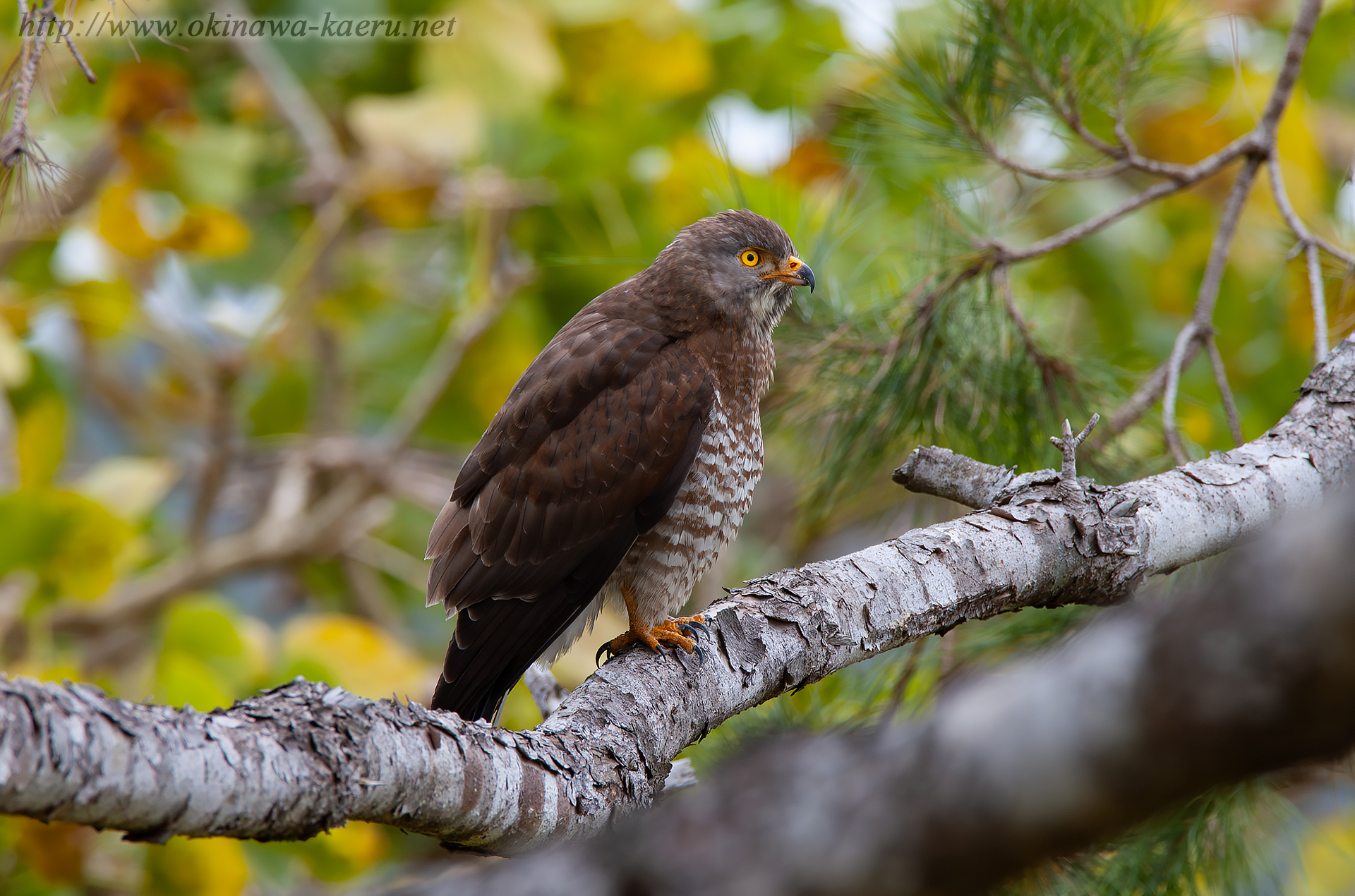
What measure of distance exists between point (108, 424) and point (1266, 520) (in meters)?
7.03

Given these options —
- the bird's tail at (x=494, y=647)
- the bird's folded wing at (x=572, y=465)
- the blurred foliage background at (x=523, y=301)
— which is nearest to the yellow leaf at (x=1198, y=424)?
the blurred foliage background at (x=523, y=301)

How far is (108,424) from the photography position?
6.91 metres

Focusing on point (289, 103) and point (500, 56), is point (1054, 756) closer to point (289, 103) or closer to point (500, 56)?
point (500, 56)

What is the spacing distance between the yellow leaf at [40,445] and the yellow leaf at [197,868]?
1.57m

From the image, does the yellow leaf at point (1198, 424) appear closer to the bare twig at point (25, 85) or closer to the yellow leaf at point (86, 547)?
the bare twig at point (25, 85)

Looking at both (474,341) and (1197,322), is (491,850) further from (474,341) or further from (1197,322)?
(474,341)

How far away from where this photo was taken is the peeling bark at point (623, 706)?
1.14 m

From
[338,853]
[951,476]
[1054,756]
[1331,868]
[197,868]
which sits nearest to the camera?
[1054,756]

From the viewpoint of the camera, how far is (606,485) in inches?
109

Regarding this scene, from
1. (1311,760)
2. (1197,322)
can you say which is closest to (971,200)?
(1197,322)

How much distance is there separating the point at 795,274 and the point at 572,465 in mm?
938

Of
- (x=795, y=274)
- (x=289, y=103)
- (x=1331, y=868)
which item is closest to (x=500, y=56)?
(x=289, y=103)

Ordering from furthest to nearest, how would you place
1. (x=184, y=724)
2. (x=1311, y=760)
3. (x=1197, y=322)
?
(x=1197, y=322) < (x=184, y=724) < (x=1311, y=760)

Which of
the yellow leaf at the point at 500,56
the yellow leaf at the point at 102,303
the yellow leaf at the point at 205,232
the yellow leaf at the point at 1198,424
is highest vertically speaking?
the yellow leaf at the point at 500,56
